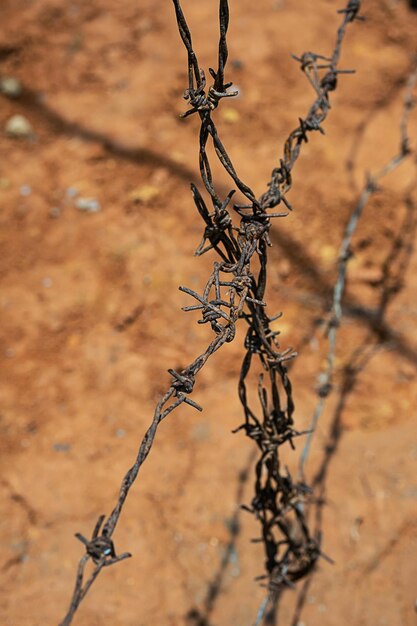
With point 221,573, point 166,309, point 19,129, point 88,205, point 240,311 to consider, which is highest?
point 19,129

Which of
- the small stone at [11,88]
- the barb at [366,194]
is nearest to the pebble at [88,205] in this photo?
the small stone at [11,88]

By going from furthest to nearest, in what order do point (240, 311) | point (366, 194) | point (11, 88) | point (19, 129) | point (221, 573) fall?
point (11, 88), point (19, 129), point (366, 194), point (221, 573), point (240, 311)

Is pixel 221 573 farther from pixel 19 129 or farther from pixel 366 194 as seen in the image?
pixel 19 129

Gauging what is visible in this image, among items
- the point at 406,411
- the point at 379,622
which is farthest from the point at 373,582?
the point at 406,411

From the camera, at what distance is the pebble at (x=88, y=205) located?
112 inches

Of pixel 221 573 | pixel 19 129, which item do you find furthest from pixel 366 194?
pixel 19 129

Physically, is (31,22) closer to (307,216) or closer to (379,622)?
(307,216)

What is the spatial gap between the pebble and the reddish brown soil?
0.11ft

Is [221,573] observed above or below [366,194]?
below

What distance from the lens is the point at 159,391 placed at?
2.35 m

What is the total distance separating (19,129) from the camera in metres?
3.15

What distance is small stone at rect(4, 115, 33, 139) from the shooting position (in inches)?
124

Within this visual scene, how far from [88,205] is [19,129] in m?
0.62

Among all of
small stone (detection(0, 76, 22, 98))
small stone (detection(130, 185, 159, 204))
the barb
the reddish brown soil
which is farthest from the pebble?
the barb
